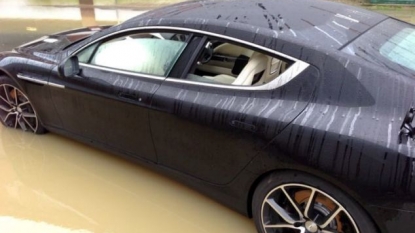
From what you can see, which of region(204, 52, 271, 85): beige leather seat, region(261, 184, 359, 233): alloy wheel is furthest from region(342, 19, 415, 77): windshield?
region(261, 184, 359, 233): alloy wheel

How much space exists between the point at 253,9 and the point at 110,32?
111 centimetres

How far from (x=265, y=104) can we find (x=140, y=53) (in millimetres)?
1163

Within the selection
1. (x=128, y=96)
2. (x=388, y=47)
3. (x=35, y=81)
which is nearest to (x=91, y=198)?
(x=128, y=96)

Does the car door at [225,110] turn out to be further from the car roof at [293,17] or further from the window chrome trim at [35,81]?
the window chrome trim at [35,81]

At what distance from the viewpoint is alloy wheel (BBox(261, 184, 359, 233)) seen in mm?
2086

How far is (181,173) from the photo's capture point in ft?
9.05

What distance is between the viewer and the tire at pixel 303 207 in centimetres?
201

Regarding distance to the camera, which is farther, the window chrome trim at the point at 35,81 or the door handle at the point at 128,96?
the window chrome trim at the point at 35,81

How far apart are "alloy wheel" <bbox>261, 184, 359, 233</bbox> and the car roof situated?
2.82 feet

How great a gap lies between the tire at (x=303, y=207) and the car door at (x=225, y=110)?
0.24m

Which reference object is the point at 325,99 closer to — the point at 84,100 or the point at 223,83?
the point at 223,83

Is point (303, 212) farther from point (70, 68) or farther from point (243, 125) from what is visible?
point (70, 68)

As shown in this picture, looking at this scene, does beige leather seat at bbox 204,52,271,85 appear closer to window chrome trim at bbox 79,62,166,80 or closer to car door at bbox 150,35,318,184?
car door at bbox 150,35,318,184

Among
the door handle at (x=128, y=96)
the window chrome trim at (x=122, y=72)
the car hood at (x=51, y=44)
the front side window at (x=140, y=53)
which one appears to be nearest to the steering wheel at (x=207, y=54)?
the front side window at (x=140, y=53)
